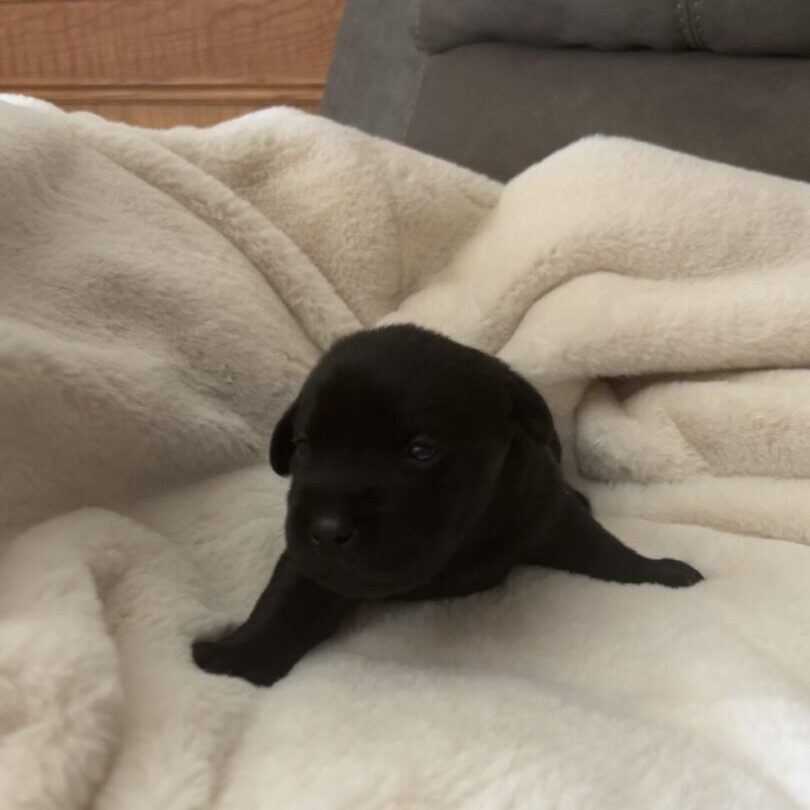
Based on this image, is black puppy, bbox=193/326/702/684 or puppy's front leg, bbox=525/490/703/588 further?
puppy's front leg, bbox=525/490/703/588

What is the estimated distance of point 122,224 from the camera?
3.52 feet

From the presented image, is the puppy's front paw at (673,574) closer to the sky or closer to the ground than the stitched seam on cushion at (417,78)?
closer to the ground

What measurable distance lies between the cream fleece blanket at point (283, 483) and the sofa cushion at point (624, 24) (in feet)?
0.76

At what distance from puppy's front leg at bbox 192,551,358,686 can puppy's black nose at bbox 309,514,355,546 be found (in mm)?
83

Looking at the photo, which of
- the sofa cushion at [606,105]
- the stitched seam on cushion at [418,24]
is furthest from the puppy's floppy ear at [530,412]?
the stitched seam on cushion at [418,24]

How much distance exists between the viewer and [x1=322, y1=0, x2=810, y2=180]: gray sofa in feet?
4.17

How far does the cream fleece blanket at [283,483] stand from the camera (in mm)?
626

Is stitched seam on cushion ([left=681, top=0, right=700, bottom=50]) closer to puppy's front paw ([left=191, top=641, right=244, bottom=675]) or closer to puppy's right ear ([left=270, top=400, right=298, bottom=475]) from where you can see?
puppy's right ear ([left=270, top=400, right=298, bottom=475])

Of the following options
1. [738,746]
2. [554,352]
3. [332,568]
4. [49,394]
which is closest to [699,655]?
[738,746]

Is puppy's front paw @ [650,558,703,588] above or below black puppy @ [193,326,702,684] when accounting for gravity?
below

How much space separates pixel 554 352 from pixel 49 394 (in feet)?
1.67

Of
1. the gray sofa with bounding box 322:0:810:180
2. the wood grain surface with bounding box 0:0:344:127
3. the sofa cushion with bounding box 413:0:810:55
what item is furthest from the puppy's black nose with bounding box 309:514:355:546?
the wood grain surface with bounding box 0:0:344:127

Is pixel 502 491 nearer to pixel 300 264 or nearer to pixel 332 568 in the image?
pixel 332 568

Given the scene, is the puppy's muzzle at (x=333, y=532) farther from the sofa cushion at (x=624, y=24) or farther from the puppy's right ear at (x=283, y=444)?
the sofa cushion at (x=624, y=24)
